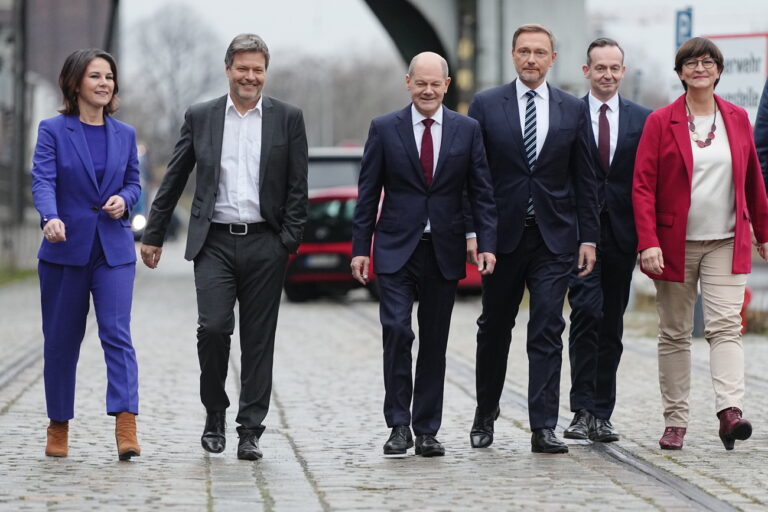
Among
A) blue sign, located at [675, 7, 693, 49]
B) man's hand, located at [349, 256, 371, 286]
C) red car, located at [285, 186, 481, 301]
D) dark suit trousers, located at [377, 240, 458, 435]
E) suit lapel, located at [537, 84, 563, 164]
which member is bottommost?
red car, located at [285, 186, 481, 301]

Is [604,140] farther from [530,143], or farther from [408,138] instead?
[408,138]

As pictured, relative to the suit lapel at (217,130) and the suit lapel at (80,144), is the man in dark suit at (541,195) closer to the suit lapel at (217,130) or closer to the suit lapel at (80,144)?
the suit lapel at (217,130)

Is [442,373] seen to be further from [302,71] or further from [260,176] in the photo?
[302,71]

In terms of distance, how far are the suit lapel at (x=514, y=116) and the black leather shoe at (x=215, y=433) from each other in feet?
5.85

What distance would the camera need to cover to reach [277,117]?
745 cm

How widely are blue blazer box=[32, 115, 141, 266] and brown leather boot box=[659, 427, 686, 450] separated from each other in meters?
2.57

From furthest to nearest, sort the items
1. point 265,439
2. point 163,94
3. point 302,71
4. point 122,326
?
point 302,71 < point 163,94 < point 265,439 < point 122,326

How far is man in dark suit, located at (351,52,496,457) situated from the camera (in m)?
7.45

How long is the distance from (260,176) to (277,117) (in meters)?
0.28

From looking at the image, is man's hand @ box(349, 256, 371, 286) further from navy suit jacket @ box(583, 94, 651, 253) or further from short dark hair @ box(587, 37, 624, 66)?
short dark hair @ box(587, 37, 624, 66)

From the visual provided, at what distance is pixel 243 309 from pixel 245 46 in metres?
1.17

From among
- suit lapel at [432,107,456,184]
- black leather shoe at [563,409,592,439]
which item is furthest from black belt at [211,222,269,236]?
black leather shoe at [563,409,592,439]

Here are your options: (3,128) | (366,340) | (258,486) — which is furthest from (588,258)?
(3,128)

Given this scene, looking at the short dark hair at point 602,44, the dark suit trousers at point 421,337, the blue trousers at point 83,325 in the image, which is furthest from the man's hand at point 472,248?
the blue trousers at point 83,325
